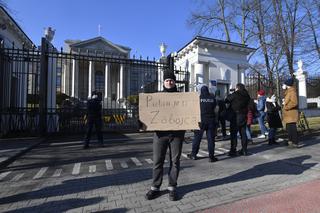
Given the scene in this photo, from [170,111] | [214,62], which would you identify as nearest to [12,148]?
[170,111]

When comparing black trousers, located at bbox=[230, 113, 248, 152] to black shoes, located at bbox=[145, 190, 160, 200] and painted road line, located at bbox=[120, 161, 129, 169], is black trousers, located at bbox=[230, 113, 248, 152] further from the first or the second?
black shoes, located at bbox=[145, 190, 160, 200]

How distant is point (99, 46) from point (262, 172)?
104 ft

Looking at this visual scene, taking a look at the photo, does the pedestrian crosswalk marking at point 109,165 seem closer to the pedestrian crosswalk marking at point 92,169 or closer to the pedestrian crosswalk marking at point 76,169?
the pedestrian crosswalk marking at point 92,169

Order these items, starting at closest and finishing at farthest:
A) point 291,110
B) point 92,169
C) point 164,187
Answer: point 164,187 → point 92,169 → point 291,110

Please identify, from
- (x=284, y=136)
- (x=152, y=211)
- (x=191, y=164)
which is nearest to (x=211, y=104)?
(x=191, y=164)

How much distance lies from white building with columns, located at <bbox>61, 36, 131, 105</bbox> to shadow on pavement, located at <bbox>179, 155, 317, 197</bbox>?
21.8m

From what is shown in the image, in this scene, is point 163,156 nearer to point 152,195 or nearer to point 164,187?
point 152,195

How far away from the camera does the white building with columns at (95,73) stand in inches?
1113

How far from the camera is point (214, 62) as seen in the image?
1348 cm

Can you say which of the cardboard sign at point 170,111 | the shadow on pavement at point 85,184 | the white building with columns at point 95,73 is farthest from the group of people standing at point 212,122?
the white building with columns at point 95,73

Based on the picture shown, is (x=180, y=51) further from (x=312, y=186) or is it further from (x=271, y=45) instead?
(x=312, y=186)

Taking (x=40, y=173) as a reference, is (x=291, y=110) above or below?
above

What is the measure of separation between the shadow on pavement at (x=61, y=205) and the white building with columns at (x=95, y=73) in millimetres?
23119

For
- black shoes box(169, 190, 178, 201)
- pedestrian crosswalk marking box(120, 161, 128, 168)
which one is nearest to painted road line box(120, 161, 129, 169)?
pedestrian crosswalk marking box(120, 161, 128, 168)
